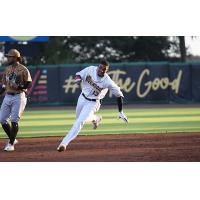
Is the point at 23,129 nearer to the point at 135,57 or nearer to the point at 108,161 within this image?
the point at 135,57

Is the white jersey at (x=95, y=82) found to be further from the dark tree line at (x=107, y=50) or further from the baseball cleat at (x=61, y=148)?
the baseball cleat at (x=61, y=148)

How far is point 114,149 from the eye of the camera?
34.7ft

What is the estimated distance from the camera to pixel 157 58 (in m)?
13.6

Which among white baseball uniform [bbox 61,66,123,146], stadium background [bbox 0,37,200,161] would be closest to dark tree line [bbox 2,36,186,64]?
stadium background [bbox 0,37,200,161]

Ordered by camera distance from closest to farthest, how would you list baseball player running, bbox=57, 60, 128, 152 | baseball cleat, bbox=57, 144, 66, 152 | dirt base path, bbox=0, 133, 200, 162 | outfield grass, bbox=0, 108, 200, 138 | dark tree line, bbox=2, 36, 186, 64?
1. dirt base path, bbox=0, 133, 200, 162
2. baseball cleat, bbox=57, 144, 66, 152
3. baseball player running, bbox=57, 60, 128, 152
4. dark tree line, bbox=2, 36, 186, 64
5. outfield grass, bbox=0, 108, 200, 138

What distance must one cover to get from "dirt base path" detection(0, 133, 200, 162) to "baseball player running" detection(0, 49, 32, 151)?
341mm

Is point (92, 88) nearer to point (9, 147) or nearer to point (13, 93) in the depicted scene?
point (13, 93)

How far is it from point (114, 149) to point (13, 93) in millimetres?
1695

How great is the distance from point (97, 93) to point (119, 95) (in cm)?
32

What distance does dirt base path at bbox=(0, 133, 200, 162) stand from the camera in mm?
9703

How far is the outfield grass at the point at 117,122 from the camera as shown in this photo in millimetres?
13148

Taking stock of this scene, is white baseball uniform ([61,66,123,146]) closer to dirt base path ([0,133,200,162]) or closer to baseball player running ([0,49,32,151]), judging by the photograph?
dirt base path ([0,133,200,162])

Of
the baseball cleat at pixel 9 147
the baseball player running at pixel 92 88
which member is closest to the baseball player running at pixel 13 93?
the baseball cleat at pixel 9 147

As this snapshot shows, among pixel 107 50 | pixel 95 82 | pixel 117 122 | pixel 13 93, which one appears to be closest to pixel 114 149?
pixel 95 82
